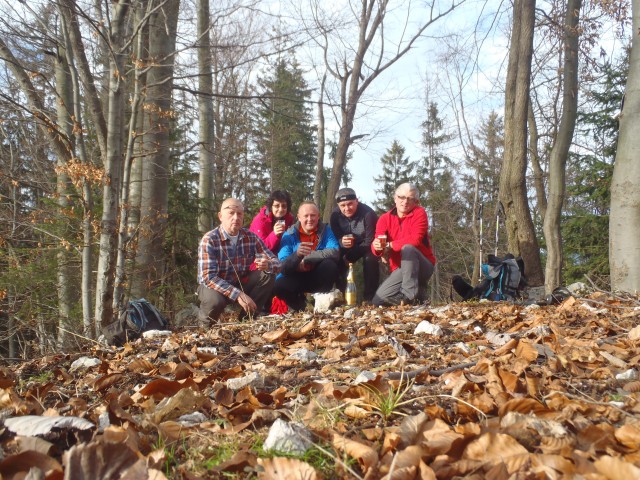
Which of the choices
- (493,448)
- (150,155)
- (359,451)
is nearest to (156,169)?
(150,155)

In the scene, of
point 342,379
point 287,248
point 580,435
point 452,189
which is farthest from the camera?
point 452,189

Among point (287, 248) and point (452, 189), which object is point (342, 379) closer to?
point (287, 248)

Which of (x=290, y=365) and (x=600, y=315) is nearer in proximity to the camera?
(x=290, y=365)

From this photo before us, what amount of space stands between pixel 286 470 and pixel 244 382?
3.29 ft

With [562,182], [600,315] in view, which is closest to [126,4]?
[600,315]

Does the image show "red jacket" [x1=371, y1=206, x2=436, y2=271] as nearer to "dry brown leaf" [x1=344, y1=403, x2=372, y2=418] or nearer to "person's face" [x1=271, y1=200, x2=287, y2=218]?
"person's face" [x1=271, y1=200, x2=287, y2=218]

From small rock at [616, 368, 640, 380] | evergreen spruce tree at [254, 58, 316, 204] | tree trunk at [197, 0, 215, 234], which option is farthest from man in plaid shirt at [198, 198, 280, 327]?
evergreen spruce tree at [254, 58, 316, 204]

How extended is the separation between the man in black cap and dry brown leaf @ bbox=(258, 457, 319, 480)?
5.48 metres

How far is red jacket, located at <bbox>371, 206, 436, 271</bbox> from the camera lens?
6492 mm

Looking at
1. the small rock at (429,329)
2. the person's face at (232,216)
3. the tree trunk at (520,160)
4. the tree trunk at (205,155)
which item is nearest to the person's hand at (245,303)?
the person's face at (232,216)

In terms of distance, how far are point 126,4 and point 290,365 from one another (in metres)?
4.46

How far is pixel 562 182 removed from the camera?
7.75 metres

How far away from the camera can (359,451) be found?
1531mm

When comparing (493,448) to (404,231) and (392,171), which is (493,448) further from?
(392,171)
